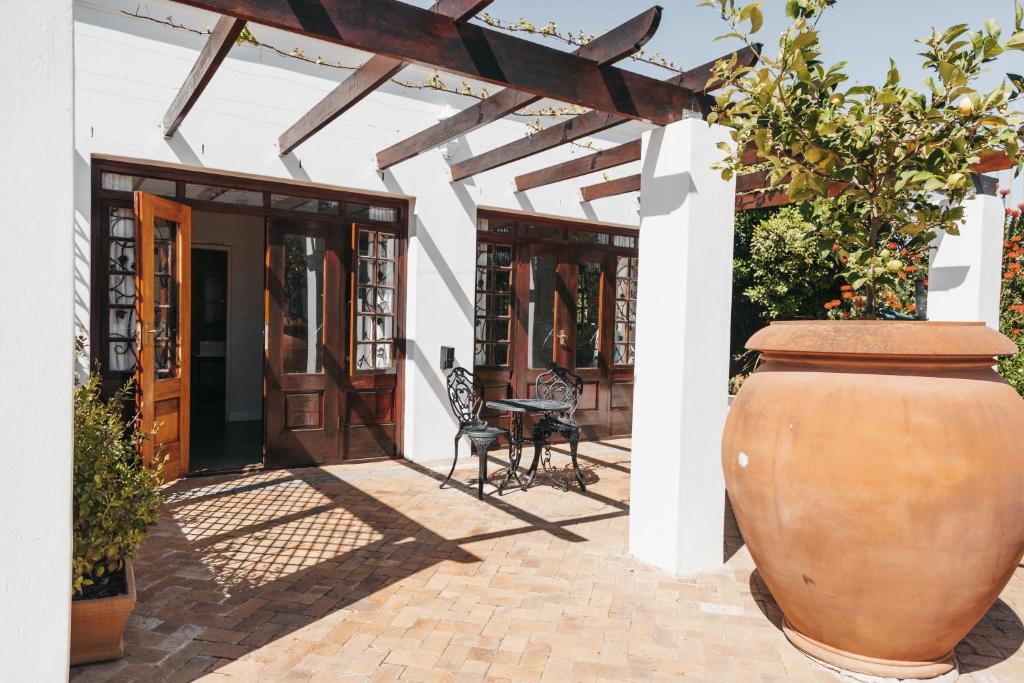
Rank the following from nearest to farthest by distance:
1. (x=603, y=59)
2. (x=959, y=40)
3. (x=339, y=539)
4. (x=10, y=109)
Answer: (x=10, y=109), (x=959, y=40), (x=603, y=59), (x=339, y=539)

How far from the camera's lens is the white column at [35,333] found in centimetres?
186

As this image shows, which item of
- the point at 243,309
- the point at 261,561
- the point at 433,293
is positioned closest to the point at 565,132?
the point at 433,293

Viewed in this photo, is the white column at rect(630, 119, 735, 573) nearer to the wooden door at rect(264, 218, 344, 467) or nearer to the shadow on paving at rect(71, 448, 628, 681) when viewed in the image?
the shadow on paving at rect(71, 448, 628, 681)

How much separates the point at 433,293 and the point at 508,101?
8.53ft

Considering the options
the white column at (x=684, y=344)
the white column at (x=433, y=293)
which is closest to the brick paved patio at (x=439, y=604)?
the white column at (x=684, y=344)

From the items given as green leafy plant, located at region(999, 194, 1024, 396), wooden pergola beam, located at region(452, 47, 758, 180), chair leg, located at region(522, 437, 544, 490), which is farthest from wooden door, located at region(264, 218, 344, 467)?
green leafy plant, located at region(999, 194, 1024, 396)

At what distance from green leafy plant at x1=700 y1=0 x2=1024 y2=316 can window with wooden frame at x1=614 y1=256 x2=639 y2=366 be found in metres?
4.91

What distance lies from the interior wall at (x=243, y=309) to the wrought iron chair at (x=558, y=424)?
383 cm

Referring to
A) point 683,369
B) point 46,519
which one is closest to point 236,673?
point 46,519

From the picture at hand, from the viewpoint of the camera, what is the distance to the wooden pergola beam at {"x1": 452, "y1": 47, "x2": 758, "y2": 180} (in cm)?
355

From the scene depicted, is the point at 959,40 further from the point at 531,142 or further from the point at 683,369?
the point at 531,142

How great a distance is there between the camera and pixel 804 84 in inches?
97.3

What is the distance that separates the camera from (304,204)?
572 cm

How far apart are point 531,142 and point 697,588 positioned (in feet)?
10.3
